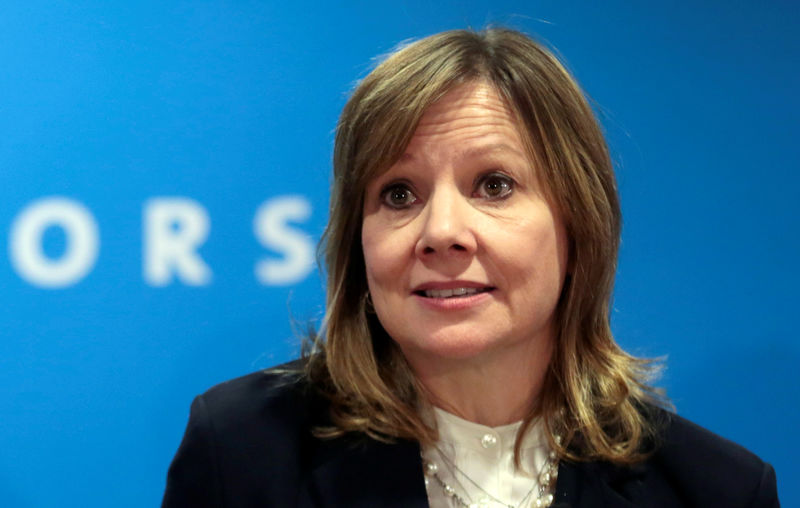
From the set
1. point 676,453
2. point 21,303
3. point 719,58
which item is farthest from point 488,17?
point 21,303

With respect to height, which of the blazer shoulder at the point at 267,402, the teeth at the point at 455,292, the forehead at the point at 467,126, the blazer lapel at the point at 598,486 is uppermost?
the forehead at the point at 467,126

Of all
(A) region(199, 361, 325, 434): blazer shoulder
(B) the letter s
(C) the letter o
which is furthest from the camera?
(B) the letter s

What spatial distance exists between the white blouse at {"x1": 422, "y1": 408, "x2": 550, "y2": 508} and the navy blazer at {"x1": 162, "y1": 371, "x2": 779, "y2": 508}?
47 mm

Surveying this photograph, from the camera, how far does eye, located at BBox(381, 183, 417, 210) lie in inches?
51.4

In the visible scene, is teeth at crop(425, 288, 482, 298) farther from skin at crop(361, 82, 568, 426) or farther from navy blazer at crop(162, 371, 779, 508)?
navy blazer at crop(162, 371, 779, 508)

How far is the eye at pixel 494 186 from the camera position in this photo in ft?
4.19

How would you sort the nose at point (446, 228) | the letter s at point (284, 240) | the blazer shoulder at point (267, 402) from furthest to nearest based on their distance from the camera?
1. the letter s at point (284, 240)
2. the blazer shoulder at point (267, 402)
3. the nose at point (446, 228)

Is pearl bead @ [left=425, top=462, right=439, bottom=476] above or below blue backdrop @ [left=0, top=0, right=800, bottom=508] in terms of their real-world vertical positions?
below

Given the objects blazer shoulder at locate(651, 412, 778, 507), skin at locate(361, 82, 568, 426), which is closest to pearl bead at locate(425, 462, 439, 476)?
skin at locate(361, 82, 568, 426)

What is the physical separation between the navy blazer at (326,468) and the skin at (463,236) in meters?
0.20

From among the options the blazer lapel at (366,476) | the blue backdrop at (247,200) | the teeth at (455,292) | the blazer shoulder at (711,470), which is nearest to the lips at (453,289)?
the teeth at (455,292)

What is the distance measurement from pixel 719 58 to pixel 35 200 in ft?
4.94

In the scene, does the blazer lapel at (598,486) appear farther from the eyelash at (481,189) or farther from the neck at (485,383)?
the eyelash at (481,189)

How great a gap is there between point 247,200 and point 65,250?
14.3 inches
